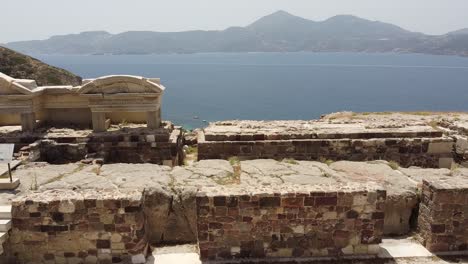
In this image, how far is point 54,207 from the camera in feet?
17.9

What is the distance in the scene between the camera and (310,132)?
398 inches

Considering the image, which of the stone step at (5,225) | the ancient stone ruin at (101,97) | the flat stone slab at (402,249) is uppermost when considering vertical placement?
the ancient stone ruin at (101,97)

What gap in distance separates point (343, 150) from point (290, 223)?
15.6 feet

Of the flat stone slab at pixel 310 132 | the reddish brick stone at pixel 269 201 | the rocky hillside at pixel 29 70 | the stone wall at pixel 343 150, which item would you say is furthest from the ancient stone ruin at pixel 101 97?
the rocky hillside at pixel 29 70

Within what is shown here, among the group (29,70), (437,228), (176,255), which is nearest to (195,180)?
(176,255)

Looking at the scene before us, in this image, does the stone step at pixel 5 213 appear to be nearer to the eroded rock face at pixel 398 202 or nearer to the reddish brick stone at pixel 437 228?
the eroded rock face at pixel 398 202

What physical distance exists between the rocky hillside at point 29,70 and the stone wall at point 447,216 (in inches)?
1905

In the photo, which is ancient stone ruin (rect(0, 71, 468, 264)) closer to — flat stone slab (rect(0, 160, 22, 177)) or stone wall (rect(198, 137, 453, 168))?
flat stone slab (rect(0, 160, 22, 177))

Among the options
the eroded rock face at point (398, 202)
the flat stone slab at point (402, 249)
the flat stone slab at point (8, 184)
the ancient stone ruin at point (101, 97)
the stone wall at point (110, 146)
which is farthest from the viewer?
the ancient stone ruin at point (101, 97)

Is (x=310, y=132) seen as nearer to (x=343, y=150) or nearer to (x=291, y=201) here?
(x=343, y=150)

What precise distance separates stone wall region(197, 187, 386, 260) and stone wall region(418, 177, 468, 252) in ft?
2.62

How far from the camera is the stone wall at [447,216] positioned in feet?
18.8

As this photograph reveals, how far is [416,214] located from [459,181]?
2.86 feet

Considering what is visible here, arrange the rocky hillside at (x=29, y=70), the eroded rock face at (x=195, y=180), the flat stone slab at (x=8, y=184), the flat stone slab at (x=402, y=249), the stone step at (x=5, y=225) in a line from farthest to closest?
1. the rocky hillside at (x=29, y=70)
2. the flat stone slab at (x=8, y=184)
3. the eroded rock face at (x=195, y=180)
4. the flat stone slab at (x=402, y=249)
5. the stone step at (x=5, y=225)
